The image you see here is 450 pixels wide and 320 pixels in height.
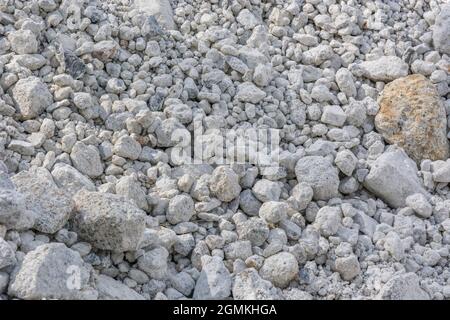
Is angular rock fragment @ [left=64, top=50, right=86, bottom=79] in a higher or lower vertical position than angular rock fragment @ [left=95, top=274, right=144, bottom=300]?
higher

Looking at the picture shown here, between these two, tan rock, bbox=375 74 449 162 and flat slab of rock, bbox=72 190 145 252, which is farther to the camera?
tan rock, bbox=375 74 449 162

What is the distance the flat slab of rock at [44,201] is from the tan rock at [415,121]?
55.4 inches

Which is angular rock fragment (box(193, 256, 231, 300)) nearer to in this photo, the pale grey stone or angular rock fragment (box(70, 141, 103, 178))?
the pale grey stone

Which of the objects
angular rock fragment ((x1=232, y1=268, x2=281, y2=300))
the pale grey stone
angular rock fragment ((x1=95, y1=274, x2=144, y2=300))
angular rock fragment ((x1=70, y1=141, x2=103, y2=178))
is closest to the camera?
angular rock fragment ((x1=95, y1=274, x2=144, y2=300))

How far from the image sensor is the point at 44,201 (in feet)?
6.70

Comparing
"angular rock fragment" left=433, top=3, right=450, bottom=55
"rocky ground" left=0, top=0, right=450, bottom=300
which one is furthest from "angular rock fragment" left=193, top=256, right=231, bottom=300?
"angular rock fragment" left=433, top=3, right=450, bottom=55

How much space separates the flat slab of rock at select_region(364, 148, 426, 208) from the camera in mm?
2529

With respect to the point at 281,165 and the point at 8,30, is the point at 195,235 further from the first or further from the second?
the point at 8,30

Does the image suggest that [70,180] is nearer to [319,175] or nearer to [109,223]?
[109,223]

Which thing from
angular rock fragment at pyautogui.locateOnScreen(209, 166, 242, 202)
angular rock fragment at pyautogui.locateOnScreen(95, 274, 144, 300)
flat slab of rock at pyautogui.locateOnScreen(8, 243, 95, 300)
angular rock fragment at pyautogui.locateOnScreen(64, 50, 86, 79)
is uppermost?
angular rock fragment at pyautogui.locateOnScreen(64, 50, 86, 79)

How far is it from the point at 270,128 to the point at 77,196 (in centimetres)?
90

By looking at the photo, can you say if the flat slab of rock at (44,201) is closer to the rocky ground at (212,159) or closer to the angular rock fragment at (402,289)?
the rocky ground at (212,159)

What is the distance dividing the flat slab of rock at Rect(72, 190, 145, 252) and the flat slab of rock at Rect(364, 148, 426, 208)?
1.00m

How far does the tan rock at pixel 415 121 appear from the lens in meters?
2.71
